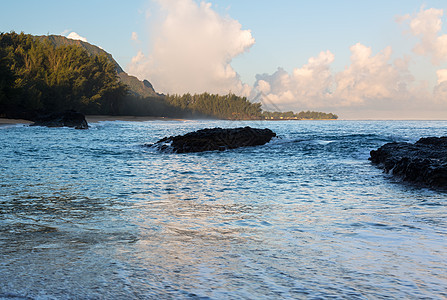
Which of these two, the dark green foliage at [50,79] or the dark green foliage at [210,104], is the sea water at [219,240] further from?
the dark green foliage at [210,104]

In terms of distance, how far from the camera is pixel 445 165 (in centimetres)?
985

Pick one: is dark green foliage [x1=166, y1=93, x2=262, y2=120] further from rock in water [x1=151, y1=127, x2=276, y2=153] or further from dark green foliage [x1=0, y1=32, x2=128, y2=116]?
rock in water [x1=151, y1=127, x2=276, y2=153]

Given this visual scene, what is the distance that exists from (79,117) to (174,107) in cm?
11033

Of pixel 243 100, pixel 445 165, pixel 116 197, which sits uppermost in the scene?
pixel 243 100

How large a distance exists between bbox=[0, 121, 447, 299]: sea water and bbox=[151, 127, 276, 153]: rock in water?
1112 centimetres

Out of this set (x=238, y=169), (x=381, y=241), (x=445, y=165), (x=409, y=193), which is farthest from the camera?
(x=238, y=169)

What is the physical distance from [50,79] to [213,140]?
6389 centimetres

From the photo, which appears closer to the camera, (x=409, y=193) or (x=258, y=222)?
(x=258, y=222)

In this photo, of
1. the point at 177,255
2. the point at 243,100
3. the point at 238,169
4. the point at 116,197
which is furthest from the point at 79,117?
the point at 243,100

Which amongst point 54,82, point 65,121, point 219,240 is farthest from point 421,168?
point 54,82

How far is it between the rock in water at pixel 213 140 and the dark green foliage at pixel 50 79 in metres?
38.3

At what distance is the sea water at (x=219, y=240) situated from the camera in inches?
131

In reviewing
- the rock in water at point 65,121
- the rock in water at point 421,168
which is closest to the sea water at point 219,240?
the rock in water at point 421,168

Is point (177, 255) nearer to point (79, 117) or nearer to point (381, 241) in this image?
point (381, 241)
